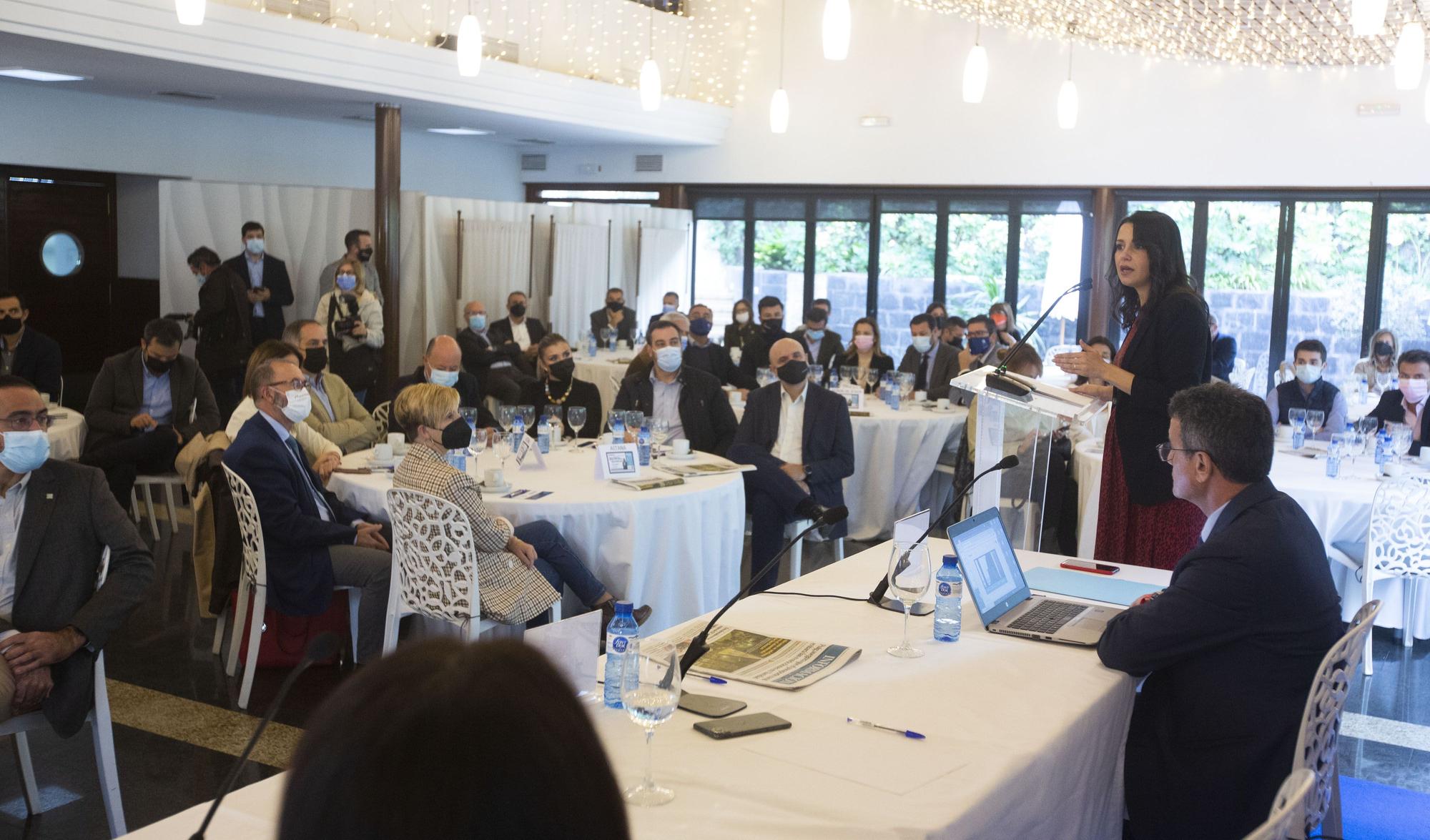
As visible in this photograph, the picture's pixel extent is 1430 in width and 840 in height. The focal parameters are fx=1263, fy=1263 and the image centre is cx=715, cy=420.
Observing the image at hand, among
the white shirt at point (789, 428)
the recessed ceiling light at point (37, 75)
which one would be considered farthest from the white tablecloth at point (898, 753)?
the recessed ceiling light at point (37, 75)

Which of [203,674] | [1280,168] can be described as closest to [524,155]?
[1280,168]

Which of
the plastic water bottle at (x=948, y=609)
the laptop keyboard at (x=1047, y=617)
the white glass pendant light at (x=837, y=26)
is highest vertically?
the white glass pendant light at (x=837, y=26)

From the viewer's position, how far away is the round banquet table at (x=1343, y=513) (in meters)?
5.70

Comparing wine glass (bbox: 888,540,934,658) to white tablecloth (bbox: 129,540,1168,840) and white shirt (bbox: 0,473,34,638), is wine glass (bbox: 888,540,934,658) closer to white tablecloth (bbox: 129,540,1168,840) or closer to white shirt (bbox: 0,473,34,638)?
white tablecloth (bbox: 129,540,1168,840)

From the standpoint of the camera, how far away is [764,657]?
109 inches

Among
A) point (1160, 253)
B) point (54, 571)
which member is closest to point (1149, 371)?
point (1160, 253)

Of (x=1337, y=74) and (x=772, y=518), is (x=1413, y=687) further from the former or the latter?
(x=1337, y=74)

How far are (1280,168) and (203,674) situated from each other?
429 inches

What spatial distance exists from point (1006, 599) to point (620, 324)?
1009 centimetres

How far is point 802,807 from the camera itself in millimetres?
2004

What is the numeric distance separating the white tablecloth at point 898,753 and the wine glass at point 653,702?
0.03 metres

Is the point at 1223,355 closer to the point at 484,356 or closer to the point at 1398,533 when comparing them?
the point at 1398,533

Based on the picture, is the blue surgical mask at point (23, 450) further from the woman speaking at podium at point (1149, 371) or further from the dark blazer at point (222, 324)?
the dark blazer at point (222, 324)

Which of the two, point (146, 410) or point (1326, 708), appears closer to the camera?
point (1326, 708)
